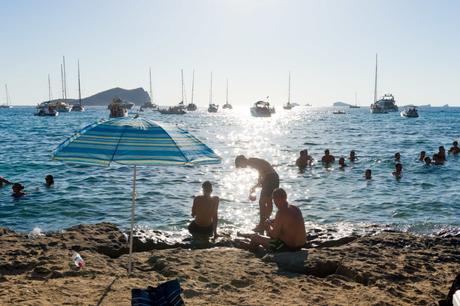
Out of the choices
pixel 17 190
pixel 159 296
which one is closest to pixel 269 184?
pixel 159 296

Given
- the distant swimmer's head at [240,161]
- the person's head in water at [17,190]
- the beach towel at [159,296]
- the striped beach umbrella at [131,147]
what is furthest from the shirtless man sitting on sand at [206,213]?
the person's head in water at [17,190]

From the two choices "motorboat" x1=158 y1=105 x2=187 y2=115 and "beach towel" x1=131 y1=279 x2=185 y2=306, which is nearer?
"beach towel" x1=131 y1=279 x2=185 y2=306

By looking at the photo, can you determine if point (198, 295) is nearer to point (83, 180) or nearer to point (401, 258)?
point (401, 258)

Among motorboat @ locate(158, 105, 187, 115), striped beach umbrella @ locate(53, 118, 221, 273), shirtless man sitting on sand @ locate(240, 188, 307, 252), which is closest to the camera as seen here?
striped beach umbrella @ locate(53, 118, 221, 273)

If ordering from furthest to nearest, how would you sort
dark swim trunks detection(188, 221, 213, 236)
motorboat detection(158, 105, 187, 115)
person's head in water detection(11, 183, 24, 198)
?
motorboat detection(158, 105, 187, 115) < person's head in water detection(11, 183, 24, 198) < dark swim trunks detection(188, 221, 213, 236)

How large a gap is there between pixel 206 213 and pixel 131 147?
4694mm

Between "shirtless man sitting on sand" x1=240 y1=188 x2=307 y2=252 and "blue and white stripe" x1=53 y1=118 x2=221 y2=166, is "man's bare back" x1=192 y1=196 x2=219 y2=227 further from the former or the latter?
"blue and white stripe" x1=53 y1=118 x2=221 y2=166

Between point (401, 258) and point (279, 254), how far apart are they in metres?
2.07

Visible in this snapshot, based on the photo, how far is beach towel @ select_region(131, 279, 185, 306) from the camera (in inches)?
199

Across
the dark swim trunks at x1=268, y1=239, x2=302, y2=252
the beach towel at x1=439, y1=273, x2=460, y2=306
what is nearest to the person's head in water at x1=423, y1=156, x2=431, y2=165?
the dark swim trunks at x1=268, y1=239, x2=302, y2=252

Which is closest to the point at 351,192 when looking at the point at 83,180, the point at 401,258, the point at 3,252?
the point at 401,258

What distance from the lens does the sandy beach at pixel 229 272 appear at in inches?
240

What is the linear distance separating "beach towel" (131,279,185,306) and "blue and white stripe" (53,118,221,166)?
1410 millimetres

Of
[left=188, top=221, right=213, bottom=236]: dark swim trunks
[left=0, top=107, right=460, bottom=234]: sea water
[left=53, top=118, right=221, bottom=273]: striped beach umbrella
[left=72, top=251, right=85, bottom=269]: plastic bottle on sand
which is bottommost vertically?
[left=0, top=107, right=460, bottom=234]: sea water
